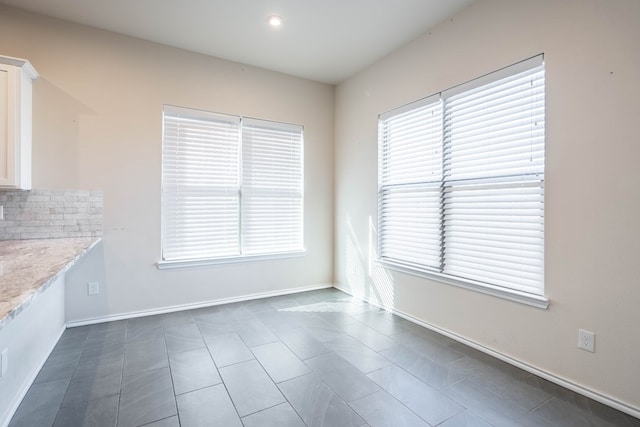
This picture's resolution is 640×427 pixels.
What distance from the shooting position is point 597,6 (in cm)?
194

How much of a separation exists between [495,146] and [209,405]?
2.77 m

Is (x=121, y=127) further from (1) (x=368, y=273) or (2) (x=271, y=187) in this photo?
(1) (x=368, y=273)

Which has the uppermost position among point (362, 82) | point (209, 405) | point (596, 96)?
point (362, 82)

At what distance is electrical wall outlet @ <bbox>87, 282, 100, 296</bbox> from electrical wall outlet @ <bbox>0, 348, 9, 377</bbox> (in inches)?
56.2

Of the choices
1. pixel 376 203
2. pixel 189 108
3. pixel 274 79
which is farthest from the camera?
pixel 274 79

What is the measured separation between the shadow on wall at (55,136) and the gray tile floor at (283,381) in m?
1.47

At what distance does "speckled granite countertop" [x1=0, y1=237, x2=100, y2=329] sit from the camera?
113cm

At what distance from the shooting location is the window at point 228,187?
11.5 feet

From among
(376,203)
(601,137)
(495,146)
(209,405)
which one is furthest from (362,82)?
(209,405)

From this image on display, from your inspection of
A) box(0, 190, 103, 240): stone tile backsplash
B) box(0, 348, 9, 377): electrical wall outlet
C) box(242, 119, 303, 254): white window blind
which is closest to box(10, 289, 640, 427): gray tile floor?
box(0, 348, 9, 377): electrical wall outlet

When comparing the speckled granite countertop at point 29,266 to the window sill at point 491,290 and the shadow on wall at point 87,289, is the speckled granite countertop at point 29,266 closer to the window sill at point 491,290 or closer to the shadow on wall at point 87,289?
the shadow on wall at point 87,289

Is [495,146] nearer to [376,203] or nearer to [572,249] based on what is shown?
[572,249]

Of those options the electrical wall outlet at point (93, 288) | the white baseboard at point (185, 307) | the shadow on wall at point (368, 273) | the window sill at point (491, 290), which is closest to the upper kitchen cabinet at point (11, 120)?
the electrical wall outlet at point (93, 288)

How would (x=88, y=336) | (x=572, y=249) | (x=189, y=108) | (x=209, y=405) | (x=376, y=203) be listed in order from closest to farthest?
(x=209, y=405) → (x=572, y=249) → (x=88, y=336) → (x=189, y=108) → (x=376, y=203)
